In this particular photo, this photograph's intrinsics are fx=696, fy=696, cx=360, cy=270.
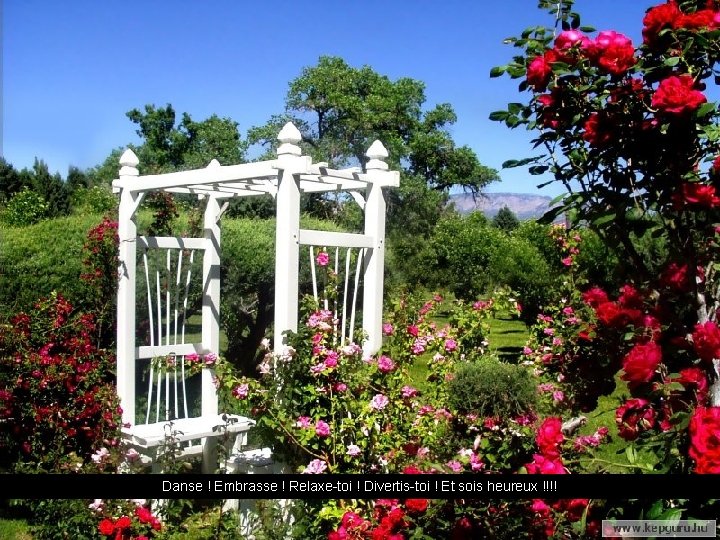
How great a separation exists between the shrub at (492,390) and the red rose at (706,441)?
3.21 metres

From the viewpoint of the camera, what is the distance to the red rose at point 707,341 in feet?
4.91

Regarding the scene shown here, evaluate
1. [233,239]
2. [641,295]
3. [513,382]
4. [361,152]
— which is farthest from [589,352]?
[361,152]

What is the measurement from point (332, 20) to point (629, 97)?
1540 millimetres

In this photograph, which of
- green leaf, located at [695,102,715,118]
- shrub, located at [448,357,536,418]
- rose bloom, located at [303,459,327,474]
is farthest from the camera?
shrub, located at [448,357,536,418]

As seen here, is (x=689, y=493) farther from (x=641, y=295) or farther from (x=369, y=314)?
→ (x=369, y=314)

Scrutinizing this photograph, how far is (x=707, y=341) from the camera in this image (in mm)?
1508

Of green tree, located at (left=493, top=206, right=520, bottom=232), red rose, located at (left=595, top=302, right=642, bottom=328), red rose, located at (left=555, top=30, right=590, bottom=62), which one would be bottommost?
red rose, located at (left=595, top=302, right=642, bottom=328)

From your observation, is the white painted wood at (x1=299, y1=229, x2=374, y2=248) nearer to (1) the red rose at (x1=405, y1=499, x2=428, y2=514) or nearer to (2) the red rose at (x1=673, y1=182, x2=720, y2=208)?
(1) the red rose at (x1=405, y1=499, x2=428, y2=514)

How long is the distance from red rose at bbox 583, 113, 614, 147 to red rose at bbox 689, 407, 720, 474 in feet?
2.17

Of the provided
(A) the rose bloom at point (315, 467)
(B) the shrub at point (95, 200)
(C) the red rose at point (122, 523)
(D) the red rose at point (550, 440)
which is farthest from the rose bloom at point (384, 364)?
(B) the shrub at point (95, 200)

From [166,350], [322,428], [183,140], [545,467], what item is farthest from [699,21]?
[183,140]

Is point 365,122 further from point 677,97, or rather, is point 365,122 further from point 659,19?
point 677,97

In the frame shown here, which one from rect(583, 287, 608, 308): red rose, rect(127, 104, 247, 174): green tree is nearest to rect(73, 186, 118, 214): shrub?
rect(127, 104, 247, 174): green tree

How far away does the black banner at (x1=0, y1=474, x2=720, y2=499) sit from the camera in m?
1.25
